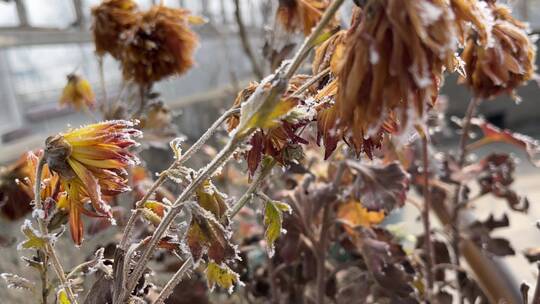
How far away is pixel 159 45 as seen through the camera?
1.73ft

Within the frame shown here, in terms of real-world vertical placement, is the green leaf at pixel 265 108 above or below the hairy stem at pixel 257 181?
above

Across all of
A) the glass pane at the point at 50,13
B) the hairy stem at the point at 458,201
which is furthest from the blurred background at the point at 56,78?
the hairy stem at the point at 458,201

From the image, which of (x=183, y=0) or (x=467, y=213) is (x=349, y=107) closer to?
(x=467, y=213)

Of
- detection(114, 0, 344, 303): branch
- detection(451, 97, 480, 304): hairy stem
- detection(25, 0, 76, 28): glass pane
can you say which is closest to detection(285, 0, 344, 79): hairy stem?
detection(114, 0, 344, 303): branch

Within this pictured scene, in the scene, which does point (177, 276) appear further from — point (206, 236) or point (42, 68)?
point (42, 68)

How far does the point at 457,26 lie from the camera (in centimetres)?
22

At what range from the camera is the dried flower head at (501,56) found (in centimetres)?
38

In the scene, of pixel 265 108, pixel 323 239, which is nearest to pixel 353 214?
pixel 323 239

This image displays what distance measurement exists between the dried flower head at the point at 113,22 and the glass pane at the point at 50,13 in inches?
38.8

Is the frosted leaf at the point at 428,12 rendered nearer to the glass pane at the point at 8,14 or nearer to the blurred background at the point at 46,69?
the blurred background at the point at 46,69

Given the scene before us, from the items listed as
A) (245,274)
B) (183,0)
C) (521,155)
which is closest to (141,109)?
(245,274)

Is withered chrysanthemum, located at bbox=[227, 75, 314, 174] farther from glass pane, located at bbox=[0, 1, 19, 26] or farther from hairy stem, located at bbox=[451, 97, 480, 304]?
glass pane, located at bbox=[0, 1, 19, 26]

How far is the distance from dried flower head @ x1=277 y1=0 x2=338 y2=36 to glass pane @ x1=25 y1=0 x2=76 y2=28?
1.04 m

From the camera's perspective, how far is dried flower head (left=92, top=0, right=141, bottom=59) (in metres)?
0.54
